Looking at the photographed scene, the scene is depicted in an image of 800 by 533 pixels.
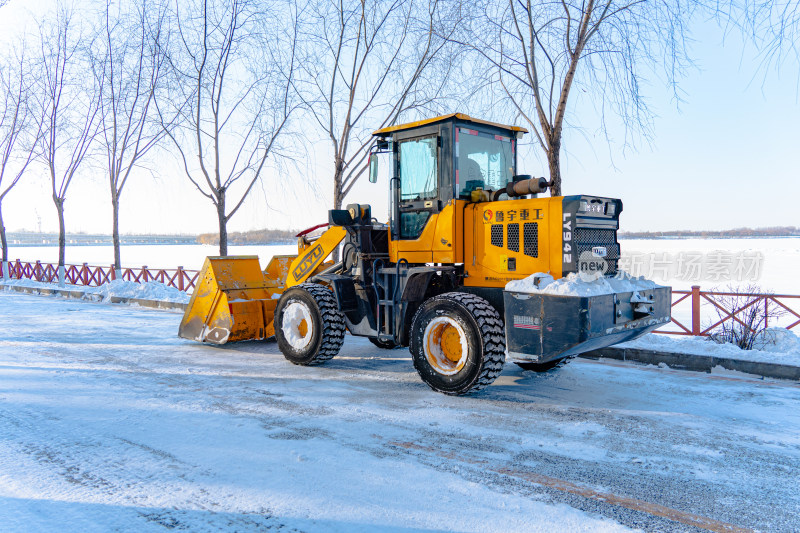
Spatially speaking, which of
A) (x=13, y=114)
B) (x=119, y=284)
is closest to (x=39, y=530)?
(x=119, y=284)

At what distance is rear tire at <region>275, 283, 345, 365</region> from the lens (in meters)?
8.20

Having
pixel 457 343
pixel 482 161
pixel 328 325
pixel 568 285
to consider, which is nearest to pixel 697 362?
pixel 568 285

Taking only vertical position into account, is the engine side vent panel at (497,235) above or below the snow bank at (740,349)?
above

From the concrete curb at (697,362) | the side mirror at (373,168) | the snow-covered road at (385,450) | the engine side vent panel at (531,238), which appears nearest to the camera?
the snow-covered road at (385,450)

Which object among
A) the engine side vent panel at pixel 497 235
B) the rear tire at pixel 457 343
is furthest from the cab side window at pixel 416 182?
the rear tire at pixel 457 343

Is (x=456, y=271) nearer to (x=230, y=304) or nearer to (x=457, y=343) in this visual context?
(x=457, y=343)

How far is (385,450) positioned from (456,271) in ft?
9.92

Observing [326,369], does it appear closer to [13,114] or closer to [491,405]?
[491,405]

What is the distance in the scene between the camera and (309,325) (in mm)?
8383

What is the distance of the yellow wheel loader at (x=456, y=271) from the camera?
20.7 feet

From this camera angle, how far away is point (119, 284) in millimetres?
18891

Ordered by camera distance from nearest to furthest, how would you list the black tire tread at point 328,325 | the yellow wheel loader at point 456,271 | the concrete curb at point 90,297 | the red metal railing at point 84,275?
the yellow wheel loader at point 456,271
the black tire tread at point 328,325
the concrete curb at point 90,297
the red metal railing at point 84,275

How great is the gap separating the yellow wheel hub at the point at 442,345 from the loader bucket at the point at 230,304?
3.92 metres

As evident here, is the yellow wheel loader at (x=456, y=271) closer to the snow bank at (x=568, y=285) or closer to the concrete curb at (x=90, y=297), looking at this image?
the snow bank at (x=568, y=285)
